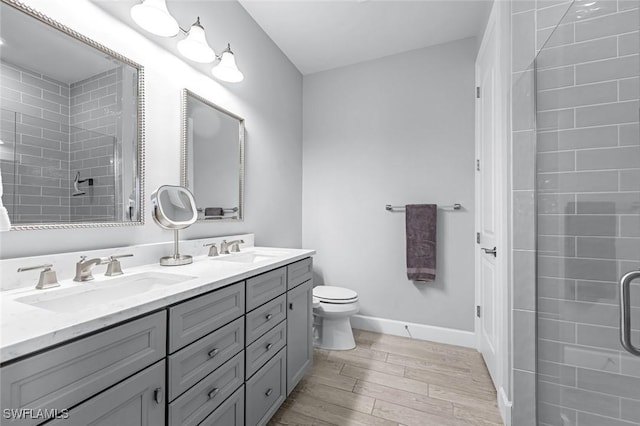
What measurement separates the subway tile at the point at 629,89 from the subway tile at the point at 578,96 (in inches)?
0.6

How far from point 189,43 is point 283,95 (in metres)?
1.17

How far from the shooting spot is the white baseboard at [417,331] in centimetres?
225

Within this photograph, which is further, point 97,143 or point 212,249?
point 212,249

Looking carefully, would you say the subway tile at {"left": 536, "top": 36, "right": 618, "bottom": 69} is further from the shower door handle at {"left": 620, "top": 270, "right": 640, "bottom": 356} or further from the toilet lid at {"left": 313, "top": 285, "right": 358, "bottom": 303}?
the toilet lid at {"left": 313, "top": 285, "right": 358, "bottom": 303}

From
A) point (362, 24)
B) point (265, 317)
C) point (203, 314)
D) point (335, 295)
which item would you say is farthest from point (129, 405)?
point (362, 24)

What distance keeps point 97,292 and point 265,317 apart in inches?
25.8

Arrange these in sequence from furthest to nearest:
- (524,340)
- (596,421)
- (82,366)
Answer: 1. (524,340)
2. (596,421)
3. (82,366)

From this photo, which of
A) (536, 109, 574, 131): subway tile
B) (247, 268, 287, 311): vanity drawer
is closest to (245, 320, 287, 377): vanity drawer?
(247, 268, 287, 311): vanity drawer

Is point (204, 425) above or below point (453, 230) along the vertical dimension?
below

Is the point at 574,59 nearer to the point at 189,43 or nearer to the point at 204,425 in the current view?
the point at 189,43

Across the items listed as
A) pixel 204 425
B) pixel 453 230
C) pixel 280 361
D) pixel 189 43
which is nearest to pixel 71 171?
pixel 189 43

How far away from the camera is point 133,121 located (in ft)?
4.11

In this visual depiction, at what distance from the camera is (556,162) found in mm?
1225

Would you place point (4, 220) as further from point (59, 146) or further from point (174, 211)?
point (174, 211)
